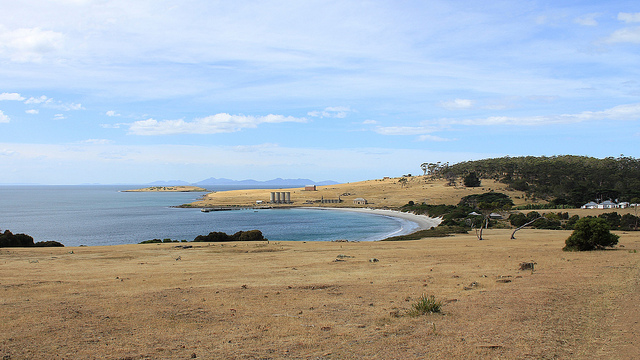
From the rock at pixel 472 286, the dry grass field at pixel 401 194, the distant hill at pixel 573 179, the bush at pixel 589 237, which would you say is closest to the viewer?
the rock at pixel 472 286

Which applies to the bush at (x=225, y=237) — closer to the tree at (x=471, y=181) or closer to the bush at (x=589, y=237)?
the bush at (x=589, y=237)

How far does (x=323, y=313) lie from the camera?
10461mm

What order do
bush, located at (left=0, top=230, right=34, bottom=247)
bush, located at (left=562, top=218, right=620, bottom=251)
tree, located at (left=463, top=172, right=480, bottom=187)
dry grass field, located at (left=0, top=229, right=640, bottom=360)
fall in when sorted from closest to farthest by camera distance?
dry grass field, located at (left=0, top=229, right=640, bottom=360) < bush, located at (left=562, top=218, right=620, bottom=251) < bush, located at (left=0, top=230, right=34, bottom=247) < tree, located at (left=463, top=172, right=480, bottom=187)

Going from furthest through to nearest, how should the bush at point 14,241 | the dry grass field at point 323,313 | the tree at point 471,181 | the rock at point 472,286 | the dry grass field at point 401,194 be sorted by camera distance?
the tree at point 471,181 → the dry grass field at point 401,194 → the bush at point 14,241 → the rock at point 472,286 → the dry grass field at point 323,313

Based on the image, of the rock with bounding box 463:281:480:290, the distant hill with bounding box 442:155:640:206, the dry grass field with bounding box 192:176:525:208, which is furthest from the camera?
the dry grass field with bounding box 192:176:525:208

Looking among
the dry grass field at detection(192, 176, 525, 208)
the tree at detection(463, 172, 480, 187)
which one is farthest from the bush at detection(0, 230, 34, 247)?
the tree at detection(463, 172, 480, 187)

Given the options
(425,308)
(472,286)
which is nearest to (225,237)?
(472,286)

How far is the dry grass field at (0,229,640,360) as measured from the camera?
7.70 meters

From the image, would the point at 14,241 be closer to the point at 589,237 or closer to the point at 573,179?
the point at 589,237

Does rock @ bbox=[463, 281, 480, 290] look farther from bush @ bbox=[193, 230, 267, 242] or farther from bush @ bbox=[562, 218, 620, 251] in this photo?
bush @ bbox=[193, 230, 267, 242]

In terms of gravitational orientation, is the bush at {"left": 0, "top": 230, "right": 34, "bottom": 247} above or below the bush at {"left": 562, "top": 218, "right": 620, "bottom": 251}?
below

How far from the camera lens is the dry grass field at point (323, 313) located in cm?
770

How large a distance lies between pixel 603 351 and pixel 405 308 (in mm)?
4453

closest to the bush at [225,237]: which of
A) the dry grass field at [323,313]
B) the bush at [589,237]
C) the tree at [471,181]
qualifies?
the dry grass field at [323,313]
